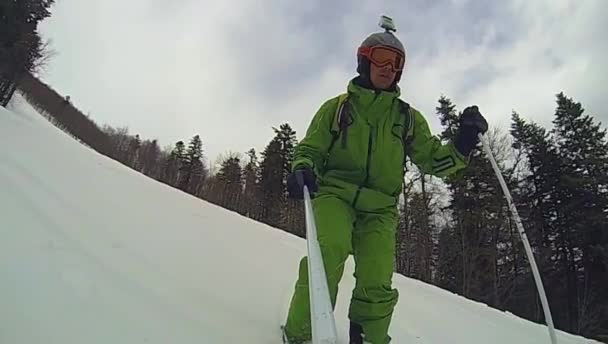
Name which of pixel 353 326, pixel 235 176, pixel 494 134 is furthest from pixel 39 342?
pixel 235 176

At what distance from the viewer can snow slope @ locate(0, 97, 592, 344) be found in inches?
74.9

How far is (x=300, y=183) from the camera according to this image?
6.13 feet

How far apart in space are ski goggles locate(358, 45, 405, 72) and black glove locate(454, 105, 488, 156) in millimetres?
481

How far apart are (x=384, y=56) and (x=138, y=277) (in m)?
2.01

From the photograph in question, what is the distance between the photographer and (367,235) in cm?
216

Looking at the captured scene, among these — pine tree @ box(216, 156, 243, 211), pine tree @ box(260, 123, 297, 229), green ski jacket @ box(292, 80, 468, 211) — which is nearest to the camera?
green ski jacket @ box(292, 80, 468, 211)

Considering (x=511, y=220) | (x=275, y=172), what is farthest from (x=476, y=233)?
(x=275, y=172)

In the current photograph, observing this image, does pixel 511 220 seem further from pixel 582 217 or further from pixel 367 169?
pixel 367 169

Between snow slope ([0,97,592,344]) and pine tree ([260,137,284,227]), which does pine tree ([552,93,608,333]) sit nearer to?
snow slope ([0,97,592,344])

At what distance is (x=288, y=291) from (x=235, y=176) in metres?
36.4

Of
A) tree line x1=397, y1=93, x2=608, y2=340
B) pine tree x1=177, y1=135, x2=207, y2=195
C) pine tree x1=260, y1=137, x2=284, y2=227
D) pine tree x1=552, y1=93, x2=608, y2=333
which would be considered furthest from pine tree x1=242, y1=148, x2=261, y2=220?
pine tree x1=552, y1=93, x2=608, y2=333

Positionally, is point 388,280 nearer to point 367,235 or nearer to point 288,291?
point 367,235

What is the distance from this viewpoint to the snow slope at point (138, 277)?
1.90 metres

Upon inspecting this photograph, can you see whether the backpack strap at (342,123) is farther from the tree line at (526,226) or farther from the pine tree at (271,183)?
the pine tree at (271,183)
